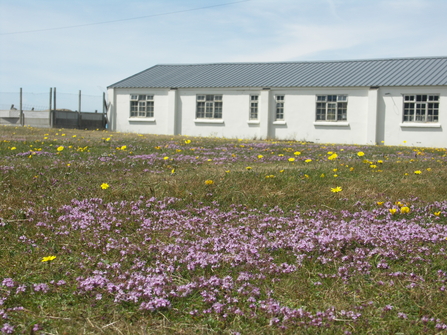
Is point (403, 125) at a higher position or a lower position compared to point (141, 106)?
lower

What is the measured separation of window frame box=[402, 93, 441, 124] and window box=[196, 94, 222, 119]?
1131cm

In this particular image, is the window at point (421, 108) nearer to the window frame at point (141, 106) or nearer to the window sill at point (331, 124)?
the window sill at point (331, 124)

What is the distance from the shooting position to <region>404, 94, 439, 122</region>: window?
25.0 meters

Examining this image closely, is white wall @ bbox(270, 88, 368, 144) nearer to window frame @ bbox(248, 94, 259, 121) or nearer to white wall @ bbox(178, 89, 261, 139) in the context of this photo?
window frame @ bbox(248, 94, 259, 121)

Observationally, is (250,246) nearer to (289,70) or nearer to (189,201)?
(189,201)

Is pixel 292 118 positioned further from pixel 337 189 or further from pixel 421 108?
pixel 337 189

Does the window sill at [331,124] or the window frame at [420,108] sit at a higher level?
the window frame at [420,108]

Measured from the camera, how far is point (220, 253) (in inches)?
174

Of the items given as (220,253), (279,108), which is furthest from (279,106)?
(220,253)

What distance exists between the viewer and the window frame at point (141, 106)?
104 feet

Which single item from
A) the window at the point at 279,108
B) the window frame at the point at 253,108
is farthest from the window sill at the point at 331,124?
the window frame at the point at 253,108

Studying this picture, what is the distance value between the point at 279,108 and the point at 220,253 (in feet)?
81.2

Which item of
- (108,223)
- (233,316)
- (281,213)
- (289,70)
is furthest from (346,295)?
(289,70)

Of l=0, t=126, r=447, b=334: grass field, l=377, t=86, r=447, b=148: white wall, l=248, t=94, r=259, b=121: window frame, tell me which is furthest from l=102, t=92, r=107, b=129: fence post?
l=0, t=126, r=447, b=334: grass field
